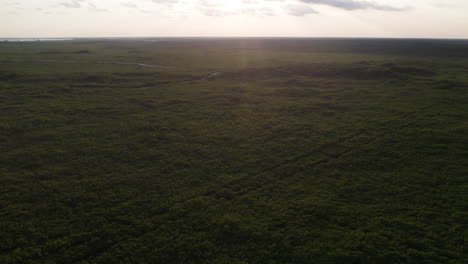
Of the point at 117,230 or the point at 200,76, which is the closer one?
the point at 117,230

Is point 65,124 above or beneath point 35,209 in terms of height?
above

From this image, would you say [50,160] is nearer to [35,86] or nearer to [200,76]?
[35,86]

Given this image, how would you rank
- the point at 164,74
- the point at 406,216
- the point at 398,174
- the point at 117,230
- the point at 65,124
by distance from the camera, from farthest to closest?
1. the point at 164,74
2. the point at 65,124
3. the point at 398,174
4. the point at 406,216
5. the point at 117,230

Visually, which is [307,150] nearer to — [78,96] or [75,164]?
[75,164]

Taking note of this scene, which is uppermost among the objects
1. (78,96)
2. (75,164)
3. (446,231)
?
(78,96)

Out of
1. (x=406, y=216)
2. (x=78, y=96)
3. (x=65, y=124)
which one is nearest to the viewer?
(x=406, y=216)

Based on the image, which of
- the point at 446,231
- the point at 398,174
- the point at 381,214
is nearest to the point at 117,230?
the point at 381,214
